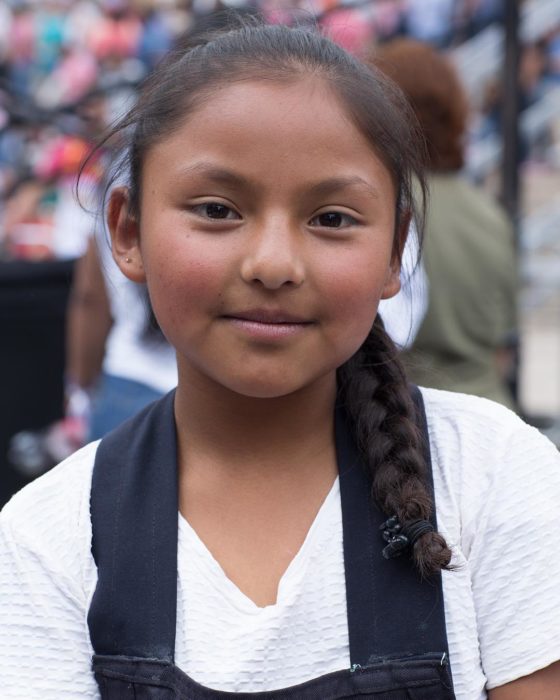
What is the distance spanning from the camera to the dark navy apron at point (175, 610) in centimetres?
122

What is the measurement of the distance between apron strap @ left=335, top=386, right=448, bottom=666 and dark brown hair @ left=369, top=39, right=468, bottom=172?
5.82 feet

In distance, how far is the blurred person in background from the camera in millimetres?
2951

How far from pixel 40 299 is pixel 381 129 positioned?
2948 mm

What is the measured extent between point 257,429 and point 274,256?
0.89 ft

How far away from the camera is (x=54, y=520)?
133 cm

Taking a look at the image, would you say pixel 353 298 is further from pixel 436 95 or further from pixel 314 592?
pixel 436 95

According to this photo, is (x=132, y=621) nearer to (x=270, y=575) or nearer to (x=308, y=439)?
(x=270, y=575)

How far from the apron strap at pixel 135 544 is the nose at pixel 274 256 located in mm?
279

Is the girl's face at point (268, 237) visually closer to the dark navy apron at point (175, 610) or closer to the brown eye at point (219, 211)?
the brown eye at point (219, 211)

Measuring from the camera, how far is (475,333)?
3041 millimetres

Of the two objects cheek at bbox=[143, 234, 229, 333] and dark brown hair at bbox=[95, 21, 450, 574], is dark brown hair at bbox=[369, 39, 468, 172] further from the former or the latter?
cheek at bbox=[143, 234, 229, 333]

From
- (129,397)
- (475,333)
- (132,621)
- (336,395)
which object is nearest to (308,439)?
(336,395)

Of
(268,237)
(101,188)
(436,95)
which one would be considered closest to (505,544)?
(268,237)

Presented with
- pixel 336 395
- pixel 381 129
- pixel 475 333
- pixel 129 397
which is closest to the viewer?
pixel 381 129
